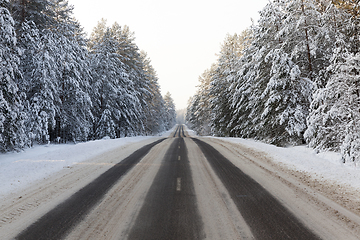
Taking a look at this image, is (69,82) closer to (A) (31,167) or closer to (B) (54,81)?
(B) (54,81)

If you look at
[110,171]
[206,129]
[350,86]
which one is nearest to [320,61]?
[350,86]

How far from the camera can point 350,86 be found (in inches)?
314

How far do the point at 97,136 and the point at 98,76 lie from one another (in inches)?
277

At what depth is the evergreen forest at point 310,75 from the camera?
798 cm

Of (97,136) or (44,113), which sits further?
(97,136)

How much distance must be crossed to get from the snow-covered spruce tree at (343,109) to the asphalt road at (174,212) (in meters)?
4.53

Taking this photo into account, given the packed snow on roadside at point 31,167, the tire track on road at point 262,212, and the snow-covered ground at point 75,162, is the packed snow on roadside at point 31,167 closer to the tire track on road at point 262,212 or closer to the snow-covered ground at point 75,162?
the snow-covered ground at point 75,162

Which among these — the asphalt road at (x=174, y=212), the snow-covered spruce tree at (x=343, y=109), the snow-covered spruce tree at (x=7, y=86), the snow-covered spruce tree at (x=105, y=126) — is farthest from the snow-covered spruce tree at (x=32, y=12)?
the snow-covered spruce tree at (x=343, y=109)

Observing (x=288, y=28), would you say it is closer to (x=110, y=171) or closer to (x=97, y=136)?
(x=110, y=171)

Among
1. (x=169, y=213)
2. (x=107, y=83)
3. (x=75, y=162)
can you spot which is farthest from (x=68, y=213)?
(x=107, y=83)

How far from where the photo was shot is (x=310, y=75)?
1320 centimetres

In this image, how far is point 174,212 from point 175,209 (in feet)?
0.47

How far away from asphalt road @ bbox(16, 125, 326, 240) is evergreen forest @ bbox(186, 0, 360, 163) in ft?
16.5

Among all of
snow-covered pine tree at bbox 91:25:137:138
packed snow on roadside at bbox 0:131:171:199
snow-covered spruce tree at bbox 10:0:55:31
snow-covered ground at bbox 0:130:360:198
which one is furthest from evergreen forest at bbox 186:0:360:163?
snow-covered spruce tree at bbox 10:0:55:31
